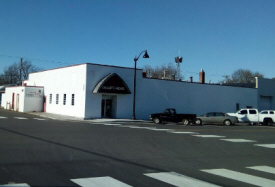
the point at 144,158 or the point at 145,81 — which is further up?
the point at 145,81

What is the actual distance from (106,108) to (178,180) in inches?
1135

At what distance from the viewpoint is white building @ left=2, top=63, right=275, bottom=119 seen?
33906 mm

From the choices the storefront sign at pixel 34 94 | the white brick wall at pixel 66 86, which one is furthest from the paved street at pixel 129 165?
the storefront sign at pixel 34 94

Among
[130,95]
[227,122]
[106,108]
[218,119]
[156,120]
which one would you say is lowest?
[227,122]

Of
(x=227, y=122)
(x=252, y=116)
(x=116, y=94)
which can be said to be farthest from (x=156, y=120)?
(x=252, y=116)

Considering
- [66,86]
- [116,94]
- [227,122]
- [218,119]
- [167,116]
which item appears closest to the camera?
[167,116]

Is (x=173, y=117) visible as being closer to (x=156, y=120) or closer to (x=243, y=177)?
(x=156, y=120)

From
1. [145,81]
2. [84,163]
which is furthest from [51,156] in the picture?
[145,81]

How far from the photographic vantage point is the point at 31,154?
33.1 ft

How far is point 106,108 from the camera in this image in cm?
3584

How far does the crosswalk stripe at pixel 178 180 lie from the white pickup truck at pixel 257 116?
98.1 ft

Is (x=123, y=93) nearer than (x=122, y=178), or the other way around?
(x=122, y=178)

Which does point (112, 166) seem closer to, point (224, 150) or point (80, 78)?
point (224, 150)

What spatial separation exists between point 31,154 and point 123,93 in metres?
25.2
